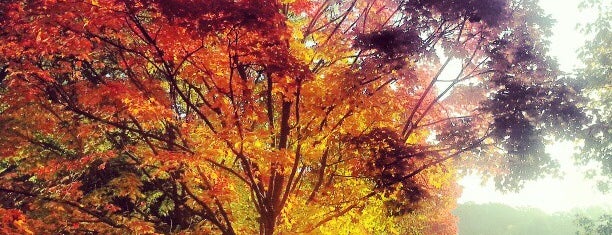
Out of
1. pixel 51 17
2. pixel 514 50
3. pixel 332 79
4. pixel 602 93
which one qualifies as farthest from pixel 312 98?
pixel 602 93

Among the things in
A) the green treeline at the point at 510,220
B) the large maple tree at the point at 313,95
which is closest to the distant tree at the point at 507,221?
the green treeline at the point at 510,220

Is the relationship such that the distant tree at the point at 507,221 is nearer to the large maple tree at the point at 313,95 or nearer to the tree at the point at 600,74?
the tree at the point at 600,74

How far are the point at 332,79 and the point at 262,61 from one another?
1.42 metres

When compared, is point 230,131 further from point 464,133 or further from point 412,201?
point 464,133

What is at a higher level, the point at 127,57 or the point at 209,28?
the point at 127,57

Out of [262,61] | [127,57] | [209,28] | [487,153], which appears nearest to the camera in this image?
[209,28]

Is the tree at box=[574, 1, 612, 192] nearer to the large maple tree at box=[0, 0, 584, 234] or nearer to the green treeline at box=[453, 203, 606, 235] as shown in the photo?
the large maple tree at box=[0, 0, 584, 234]

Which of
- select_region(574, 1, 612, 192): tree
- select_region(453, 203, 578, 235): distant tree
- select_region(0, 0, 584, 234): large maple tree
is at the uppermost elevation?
select_region(453, 203, 578, 235): distant tree

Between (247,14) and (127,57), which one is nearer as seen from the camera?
(247,14)

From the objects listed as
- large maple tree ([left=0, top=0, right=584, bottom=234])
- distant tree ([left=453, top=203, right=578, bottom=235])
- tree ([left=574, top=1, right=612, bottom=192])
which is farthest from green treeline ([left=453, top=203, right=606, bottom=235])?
large maple tree ([left=0, top=0, right=584, bottom=234])

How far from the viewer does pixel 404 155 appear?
671 centimetres

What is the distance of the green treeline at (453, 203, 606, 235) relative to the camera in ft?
200

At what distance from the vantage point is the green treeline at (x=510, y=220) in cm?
6091

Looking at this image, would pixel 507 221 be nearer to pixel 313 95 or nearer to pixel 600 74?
pixel 600 74
